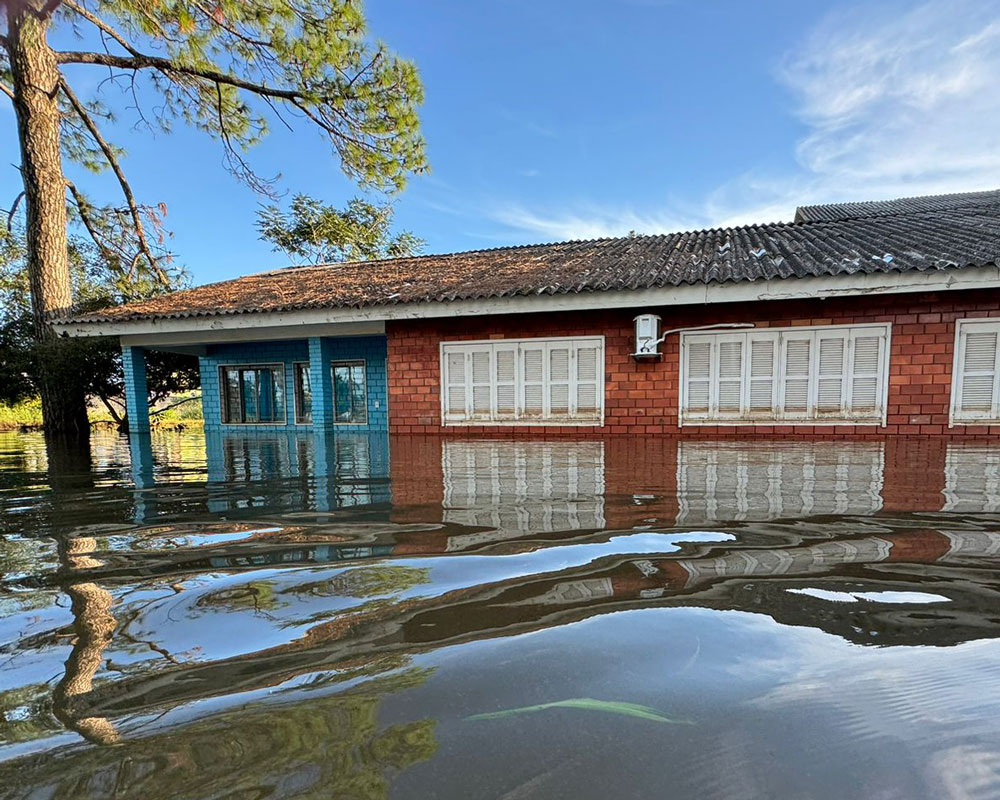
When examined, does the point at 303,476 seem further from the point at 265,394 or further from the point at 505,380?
the point at 265,394

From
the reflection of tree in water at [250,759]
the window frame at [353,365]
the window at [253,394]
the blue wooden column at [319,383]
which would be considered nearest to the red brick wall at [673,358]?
the blue wooden column at [319,383]

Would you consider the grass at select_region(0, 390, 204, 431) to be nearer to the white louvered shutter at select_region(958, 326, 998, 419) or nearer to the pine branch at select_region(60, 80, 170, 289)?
the pine branch at select_region(60, 80, 170, 289)

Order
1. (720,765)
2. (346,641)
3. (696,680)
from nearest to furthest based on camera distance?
(720,765), (696,680), (346,641)

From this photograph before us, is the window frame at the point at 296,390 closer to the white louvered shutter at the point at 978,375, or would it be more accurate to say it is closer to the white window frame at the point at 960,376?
the white window frame at the point at 960,376

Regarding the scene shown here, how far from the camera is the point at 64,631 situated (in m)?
1.22

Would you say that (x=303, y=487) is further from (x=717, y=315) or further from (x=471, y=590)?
(x=717, y=315)

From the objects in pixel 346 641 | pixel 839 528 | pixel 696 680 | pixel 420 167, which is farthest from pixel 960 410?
pixel 420 167

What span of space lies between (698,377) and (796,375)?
1238mm

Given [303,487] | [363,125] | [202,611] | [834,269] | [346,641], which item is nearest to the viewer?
[346,641]

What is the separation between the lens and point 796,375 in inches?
258

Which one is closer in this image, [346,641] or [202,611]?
[346,641]

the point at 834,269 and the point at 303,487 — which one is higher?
the point at 834,269

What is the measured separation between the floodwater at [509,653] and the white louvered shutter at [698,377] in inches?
173

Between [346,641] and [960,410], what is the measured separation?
779 centimetres
